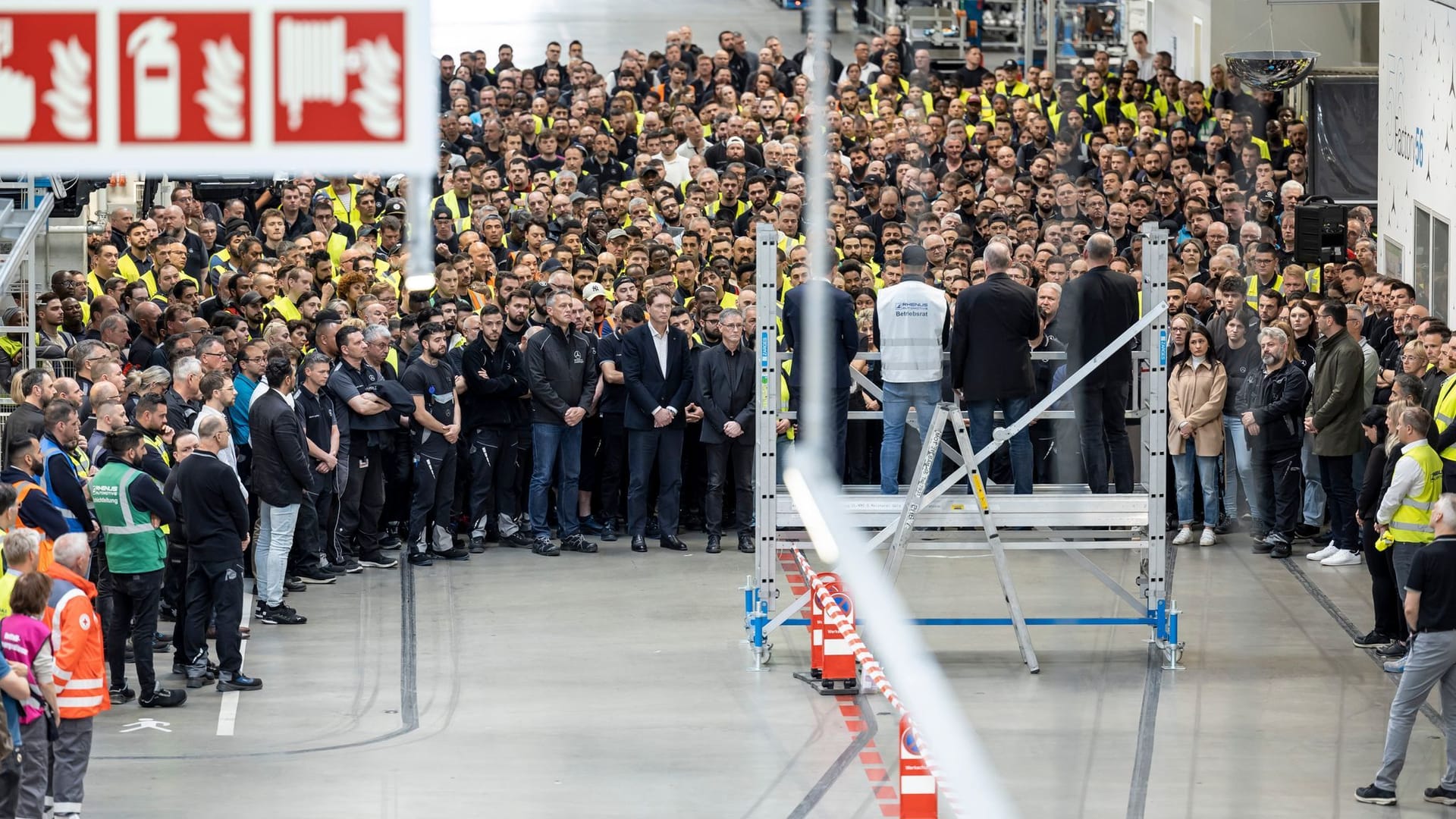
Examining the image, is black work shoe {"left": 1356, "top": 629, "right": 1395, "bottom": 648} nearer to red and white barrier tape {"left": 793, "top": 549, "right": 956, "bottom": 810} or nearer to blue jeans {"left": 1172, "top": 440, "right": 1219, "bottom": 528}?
blue jeans {"left": 1172, "top": 440, "right": 1219, "bottom": 528}

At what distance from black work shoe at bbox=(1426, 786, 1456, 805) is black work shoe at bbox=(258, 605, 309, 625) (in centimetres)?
560

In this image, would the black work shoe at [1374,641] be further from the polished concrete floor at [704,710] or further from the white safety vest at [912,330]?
the white safety vest at [912,330]

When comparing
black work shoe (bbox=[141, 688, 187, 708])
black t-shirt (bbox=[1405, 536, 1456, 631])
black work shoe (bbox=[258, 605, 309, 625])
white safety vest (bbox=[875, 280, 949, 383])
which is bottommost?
black work shoe (bbox=[141, 688, 187, 708])

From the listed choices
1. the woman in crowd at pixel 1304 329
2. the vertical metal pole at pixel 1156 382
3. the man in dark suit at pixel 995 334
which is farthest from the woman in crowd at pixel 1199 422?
the man in dark suit at pixel 995 334

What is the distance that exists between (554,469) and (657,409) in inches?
30.5

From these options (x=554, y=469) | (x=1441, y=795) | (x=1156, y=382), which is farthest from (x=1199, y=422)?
(x=1441, y=795)

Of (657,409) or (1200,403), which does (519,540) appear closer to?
(657,409)

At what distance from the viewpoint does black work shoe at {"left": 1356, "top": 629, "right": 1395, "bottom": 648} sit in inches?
368

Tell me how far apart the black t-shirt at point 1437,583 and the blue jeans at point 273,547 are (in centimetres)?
556

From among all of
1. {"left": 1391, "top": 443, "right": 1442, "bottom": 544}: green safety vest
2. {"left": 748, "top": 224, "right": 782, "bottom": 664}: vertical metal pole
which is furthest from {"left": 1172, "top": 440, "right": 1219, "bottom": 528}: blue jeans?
{"left": 748, "top": 224, "right": 782, "bottom": 664}: vertical metal pole

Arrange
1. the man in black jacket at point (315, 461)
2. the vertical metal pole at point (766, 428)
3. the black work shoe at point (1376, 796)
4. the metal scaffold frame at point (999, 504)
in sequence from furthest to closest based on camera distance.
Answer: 1. the man in black jacket at point (315, 461)
2. the vertical metal pole at point (766, 428)
3. the metal scaffold frame at point (999, 504)
4. the black work shoe at point (1376, 796)

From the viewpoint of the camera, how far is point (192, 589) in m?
8.57

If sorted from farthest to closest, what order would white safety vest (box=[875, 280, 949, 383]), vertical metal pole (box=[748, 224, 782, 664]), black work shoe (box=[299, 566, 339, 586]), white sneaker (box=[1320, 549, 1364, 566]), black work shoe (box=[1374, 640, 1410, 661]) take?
white sneaker (box=[1320, 549, 1364, 566]) → black work shoe (box=[299, 566, 339, 586]) → black work shoe (box=[1374, 640, 1410, 661]) → vertical metal pole (box=[748, 224, 782, 664]) → white safety vest (box=[875, 280, 949, 383])

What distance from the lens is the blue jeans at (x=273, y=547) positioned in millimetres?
9805
